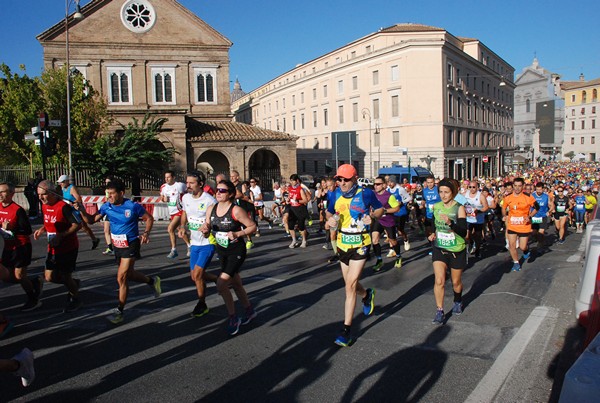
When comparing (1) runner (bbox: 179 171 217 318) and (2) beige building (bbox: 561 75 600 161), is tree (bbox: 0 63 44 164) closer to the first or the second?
(1) runner (bbox: 179 171 217 318)

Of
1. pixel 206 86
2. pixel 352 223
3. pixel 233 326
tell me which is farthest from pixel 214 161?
pixel 352 223

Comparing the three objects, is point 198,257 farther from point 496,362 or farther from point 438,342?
point 496,362

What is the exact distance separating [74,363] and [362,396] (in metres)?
2.98

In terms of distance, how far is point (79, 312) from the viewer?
272 inches

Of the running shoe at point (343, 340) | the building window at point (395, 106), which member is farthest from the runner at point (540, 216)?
the building window at point (395, 106)

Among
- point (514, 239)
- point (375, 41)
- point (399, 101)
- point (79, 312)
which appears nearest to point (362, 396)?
point (79, 312)

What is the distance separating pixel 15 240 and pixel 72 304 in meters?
1.21

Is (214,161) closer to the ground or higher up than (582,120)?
closer to the ground

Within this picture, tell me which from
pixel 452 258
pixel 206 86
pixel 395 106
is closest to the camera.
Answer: pixel 452 258

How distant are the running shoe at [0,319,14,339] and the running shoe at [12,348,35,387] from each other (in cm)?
155

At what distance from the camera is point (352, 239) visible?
5.84 m

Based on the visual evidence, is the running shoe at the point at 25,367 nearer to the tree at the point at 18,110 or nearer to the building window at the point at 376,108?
the tree at the point at 18,110

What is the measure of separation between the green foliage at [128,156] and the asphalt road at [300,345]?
58.3 ft

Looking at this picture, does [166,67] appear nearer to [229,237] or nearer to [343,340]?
[229,237]
